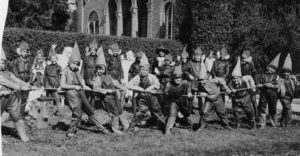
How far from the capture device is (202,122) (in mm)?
8164

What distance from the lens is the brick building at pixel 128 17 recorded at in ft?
76.9

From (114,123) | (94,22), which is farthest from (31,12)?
(114,123)

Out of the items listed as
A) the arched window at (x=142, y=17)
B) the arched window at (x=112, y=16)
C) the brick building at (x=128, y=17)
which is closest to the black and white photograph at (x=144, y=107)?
the brick building at (x=128, y=17)

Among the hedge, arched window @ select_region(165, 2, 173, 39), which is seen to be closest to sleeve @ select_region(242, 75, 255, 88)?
the hedge

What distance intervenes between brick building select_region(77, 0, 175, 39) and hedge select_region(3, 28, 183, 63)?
2.30m

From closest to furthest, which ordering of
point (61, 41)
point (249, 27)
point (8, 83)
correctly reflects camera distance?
point (8, 83) → point (249, 27) → point (61, 41)

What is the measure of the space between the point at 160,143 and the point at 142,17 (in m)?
19.5

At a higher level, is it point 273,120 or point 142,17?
point 142,17

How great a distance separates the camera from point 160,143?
267 inches

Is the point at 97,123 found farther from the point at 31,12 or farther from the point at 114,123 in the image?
the point at 31,12

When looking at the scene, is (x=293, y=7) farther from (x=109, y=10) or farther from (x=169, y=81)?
(x=109, y=10)

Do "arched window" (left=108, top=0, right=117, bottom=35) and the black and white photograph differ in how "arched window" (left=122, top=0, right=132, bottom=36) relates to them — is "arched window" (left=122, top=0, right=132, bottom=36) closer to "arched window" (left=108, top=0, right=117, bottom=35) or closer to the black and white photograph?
"arched window" (left=108, top=0, right=117, bottom=35)

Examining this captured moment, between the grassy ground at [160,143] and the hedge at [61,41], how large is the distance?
29.0 feet

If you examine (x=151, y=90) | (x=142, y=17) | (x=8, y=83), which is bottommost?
(x=151, y=90)
